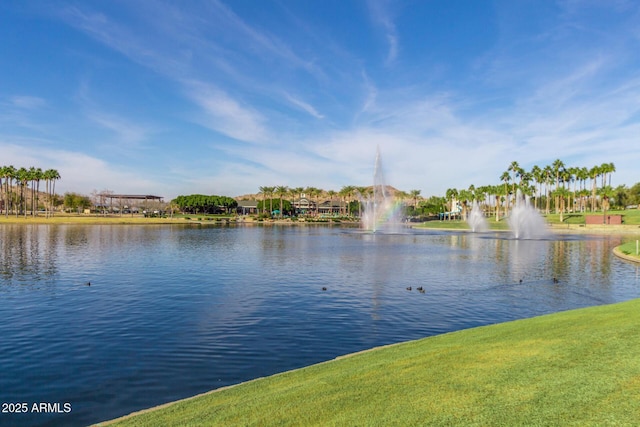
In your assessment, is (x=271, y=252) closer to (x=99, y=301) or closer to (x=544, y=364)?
(x=99, y=301)

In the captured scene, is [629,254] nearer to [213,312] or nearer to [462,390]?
[213,312]

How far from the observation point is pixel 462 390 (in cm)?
751

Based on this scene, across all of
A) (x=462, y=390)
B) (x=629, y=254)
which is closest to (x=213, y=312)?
(x=462, y=390)

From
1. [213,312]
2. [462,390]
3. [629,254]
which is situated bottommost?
[213,312]

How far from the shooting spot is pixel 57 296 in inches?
957

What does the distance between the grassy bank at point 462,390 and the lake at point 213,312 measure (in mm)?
3439

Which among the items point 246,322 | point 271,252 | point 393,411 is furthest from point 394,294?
point 271,252

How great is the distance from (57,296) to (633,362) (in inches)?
1048

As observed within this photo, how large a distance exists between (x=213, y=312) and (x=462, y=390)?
15.5 m

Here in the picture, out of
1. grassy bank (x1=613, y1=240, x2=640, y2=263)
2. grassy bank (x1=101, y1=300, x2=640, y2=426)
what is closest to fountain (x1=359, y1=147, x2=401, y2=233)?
grassy bank (x1=613, y1=240, x2=640, y2=263)

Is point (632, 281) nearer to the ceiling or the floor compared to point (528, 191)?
nearer to the floor

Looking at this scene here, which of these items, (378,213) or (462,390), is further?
(378,213)

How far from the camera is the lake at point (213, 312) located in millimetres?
12227

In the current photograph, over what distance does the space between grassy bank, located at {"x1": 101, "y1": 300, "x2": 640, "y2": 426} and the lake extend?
3439 millimetres
